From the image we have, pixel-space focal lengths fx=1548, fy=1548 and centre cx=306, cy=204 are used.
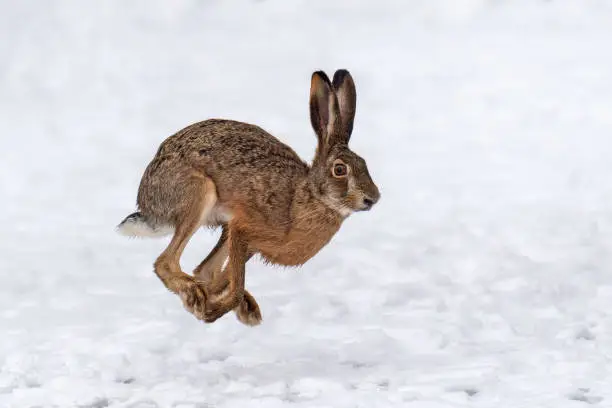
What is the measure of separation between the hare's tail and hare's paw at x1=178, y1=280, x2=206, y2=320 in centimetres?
48

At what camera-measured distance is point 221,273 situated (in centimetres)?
952

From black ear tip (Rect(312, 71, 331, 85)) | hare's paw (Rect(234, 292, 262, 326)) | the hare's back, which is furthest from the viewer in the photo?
hare's paw (Rect(234, 292, 262, 326))

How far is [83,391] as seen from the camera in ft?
31.3

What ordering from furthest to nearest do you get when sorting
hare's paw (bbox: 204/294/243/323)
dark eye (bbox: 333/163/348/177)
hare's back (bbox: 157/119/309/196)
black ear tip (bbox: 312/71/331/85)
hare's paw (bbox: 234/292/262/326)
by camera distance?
1. hare's paw (bbox: 234/292/262/326)
2. hare's back (bbox: 157/119/309/196)
3. hare's paw (bbox: 204/294/243/323)
4. dark eye (bbox: 333/163/348/177)
5. black ear tip (bbox: 312/71/331/85)

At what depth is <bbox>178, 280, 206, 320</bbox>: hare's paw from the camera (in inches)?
367

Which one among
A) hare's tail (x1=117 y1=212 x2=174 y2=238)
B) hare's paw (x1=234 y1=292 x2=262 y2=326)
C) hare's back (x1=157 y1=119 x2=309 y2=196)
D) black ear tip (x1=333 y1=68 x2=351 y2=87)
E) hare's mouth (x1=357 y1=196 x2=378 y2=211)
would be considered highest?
black ear tip (x1=333 y1=68 x2=351 y2=87)

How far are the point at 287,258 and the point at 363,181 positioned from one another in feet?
2.60

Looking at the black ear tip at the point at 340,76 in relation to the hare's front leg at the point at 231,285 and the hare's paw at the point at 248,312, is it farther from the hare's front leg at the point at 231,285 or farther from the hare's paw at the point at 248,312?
the hare's paw at the point at 248,312

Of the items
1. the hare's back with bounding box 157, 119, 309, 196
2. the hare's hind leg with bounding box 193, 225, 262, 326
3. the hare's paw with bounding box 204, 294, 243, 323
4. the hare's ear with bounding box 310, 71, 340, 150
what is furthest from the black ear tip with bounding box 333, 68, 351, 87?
the hare's paw with bounding box 204, 294, 243, 323

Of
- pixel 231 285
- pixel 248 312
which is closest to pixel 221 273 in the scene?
pixel 231 285

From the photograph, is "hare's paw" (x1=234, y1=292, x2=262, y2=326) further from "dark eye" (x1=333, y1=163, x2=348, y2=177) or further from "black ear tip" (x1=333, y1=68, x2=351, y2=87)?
"black ear tip" (x1=333, y1=68, x2=351, y2=87)

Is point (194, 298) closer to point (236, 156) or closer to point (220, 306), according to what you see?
point (220, 306)

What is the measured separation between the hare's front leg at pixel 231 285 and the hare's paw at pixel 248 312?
21 centimetres

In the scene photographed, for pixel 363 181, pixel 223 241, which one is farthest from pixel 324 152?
pixel 223 241
